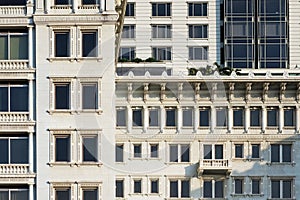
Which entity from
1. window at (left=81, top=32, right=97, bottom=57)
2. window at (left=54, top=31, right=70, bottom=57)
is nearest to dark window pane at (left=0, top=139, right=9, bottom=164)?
window at (left=54, top=31, right=70, bottom=57)

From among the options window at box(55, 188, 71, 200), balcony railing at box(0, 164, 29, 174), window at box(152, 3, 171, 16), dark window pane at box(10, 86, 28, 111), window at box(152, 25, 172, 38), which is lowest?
window at box(55, 188, 71, 200)

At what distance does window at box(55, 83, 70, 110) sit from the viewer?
51.9 metres

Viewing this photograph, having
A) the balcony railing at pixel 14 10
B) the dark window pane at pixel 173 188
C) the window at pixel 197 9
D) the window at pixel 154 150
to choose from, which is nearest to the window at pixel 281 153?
the dark window pane at pixel 173 188

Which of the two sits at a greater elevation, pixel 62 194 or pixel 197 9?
pixel 197 9

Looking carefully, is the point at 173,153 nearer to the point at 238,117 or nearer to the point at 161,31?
the point at 238,117

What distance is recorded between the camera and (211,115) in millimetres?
73312

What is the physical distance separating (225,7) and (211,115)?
15.1 metres

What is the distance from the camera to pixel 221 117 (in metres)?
73.3

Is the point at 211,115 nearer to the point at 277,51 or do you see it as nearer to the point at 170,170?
the point at 170,170

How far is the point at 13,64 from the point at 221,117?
24.2 metres

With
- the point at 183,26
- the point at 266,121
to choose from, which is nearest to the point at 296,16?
the point at 183,26

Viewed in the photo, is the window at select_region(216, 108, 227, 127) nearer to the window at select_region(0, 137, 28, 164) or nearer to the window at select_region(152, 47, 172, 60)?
the window at select_region(152, 47, 172, 60)

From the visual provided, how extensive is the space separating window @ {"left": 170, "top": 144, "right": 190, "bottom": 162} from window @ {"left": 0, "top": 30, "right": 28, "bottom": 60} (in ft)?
72.8

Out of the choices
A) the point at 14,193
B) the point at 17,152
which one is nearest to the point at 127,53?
the point at 17,152
